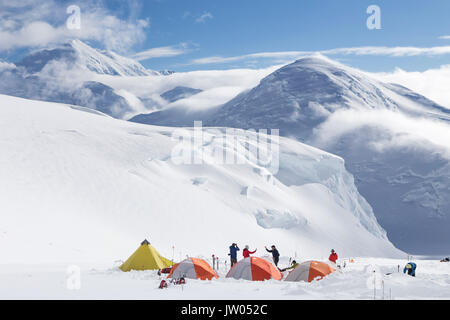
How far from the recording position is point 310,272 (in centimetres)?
1917

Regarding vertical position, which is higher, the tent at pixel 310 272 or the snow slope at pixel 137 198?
the snow slope at pixel 137 198

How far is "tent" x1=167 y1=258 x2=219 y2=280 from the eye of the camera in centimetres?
1975

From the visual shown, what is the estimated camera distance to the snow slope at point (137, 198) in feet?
113

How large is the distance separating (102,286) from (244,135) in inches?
2586

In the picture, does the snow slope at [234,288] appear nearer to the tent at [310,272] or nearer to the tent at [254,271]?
the tent at [254,271]

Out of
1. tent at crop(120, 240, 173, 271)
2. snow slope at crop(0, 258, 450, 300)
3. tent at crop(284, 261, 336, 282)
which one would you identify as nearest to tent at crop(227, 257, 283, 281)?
snow slope at crop(0, 258, 450, 300)

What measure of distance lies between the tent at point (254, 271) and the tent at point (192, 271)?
0.86 meters

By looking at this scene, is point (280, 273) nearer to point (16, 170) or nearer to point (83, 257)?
point (83, 257)

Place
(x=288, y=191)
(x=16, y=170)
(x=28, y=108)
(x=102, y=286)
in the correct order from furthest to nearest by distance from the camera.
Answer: (x=288, y=191)
(x=28, y=108)
(x=16, y=170)
(x=102, y=286)

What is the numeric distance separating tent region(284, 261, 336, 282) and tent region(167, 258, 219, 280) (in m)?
3.14

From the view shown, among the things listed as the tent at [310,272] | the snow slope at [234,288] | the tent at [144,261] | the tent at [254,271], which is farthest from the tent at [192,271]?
the tent at [144,261]

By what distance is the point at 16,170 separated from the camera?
141 feet

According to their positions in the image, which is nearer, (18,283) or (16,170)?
(18,283)
